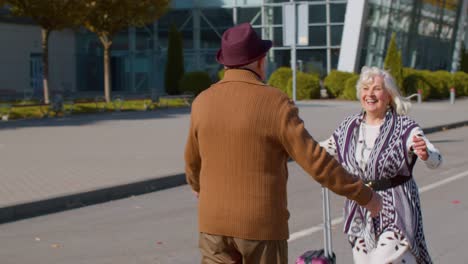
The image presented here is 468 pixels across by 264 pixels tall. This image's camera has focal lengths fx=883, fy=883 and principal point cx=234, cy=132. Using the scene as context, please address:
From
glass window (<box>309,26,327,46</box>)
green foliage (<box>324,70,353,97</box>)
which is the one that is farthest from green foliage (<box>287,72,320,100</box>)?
glass window (<box>309,26,327,46</box>)

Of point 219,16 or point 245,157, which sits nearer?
point 245,157

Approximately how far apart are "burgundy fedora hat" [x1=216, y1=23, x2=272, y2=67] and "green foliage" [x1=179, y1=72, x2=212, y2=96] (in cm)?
3640

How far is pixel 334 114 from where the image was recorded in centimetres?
2912

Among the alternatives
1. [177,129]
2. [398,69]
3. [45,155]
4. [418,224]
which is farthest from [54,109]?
[418,224]

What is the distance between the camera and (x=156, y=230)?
30.3ft

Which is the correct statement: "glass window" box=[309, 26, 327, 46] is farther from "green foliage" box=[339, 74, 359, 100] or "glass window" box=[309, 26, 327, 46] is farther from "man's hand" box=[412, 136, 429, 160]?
"man's hand" box=[412, 136, 429, 160]

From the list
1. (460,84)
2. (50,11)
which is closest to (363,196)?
(50,11)

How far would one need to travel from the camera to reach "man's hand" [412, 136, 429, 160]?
4.89m

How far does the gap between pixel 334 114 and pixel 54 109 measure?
9174mm

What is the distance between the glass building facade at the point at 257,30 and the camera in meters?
48.2

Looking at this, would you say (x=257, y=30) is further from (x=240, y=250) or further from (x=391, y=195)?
(x=240, y=250)

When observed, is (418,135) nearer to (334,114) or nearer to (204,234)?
(204,234)

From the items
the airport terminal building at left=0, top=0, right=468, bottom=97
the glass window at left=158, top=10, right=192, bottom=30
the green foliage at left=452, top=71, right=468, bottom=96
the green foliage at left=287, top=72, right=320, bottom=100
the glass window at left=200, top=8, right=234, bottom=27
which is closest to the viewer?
the green foliage at left=287, top=72, right=320, bottom=100

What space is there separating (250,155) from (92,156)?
1269 centimetres
